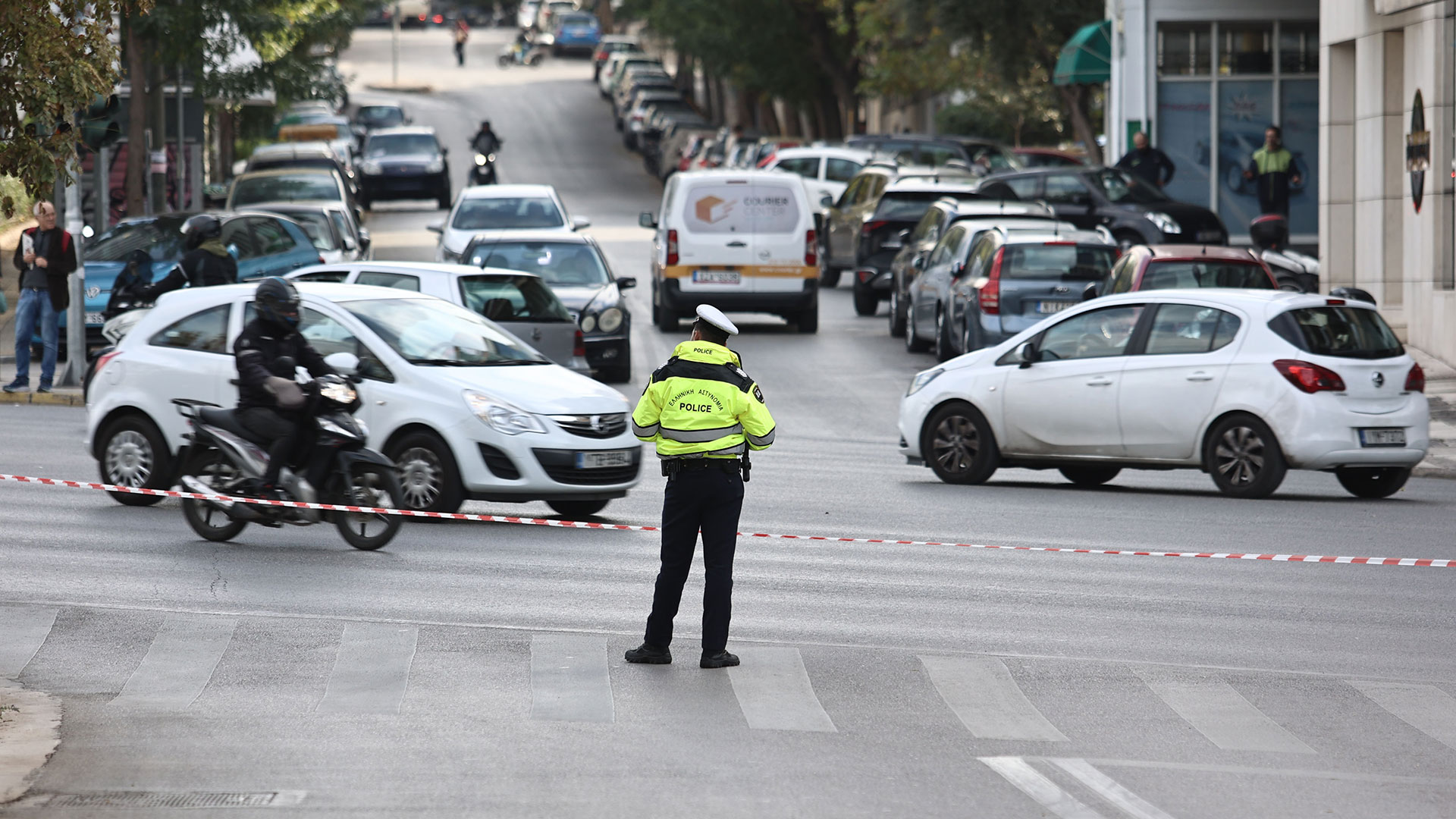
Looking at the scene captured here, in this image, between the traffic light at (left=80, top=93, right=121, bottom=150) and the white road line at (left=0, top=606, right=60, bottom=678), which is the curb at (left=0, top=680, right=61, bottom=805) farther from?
the traffic light at (left=80, top=93, right=121, bottom=150)

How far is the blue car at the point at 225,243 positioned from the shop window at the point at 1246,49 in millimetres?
19010

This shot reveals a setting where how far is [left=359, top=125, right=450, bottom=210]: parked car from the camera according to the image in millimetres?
50375

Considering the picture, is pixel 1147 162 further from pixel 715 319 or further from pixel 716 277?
pixel 715 319

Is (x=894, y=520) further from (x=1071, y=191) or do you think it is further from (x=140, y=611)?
(x=1071, y=191)

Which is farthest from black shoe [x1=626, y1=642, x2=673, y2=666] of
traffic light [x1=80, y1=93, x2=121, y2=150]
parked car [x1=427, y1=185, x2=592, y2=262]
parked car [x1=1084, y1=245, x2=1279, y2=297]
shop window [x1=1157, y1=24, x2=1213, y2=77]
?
shop window [x1=1157, y1=24, x2=1213, y2=77]

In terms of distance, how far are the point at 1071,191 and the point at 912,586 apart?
2088 centimetres

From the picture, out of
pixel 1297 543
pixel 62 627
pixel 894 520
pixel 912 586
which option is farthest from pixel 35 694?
pixel 1297 543

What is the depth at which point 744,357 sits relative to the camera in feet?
83.8

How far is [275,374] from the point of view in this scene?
1242cm

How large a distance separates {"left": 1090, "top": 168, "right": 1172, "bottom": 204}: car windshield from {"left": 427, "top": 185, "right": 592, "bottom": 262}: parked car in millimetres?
7995

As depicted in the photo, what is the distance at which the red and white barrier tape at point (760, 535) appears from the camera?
12.4 metres

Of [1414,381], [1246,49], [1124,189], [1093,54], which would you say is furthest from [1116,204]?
[1414,381]

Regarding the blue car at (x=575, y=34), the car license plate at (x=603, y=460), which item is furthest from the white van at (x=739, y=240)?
the blue car at (x=575, y=34)

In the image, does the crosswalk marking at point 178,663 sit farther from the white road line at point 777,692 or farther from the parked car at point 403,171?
the parked car at point 403,171
